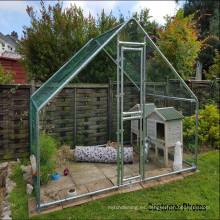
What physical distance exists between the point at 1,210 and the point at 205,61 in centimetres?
1328

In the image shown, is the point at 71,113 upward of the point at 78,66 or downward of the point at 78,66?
downward

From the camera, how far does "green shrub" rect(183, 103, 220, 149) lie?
4.63 meters

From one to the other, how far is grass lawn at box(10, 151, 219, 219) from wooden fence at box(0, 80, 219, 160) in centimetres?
88

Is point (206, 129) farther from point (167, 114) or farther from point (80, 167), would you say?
point (80, 167)

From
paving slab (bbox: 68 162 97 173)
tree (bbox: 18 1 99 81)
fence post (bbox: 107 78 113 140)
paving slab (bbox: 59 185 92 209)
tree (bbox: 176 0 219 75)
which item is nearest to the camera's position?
paving slab (bbox: 59 185 92 209)

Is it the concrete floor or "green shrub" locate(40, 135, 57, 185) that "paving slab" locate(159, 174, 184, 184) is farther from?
"green shrub" locate(40, 135, 57, 185)

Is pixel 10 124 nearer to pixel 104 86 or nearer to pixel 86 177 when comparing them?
pixel 86 177

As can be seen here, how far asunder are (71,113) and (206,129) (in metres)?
3.13

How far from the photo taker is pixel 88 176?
11.4 feet

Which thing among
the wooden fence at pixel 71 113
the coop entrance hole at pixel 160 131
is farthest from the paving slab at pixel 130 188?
the wooden fence at pixel 71 113

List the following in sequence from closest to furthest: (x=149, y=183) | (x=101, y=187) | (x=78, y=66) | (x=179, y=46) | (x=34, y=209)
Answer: (x=34, y=209), (x=78, y=66), (x=101, y=187), (x=149, y=183), (x=179, y=46)

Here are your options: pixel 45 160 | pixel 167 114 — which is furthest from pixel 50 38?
pixel 167 114

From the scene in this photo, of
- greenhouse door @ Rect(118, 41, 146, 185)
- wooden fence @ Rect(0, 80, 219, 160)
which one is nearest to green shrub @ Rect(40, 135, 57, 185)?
wooden fence @ Rect(0, 80, 219, 160)

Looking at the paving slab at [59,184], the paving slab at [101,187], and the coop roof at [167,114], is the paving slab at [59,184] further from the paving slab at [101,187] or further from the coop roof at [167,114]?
the coop roof at [167,114]
